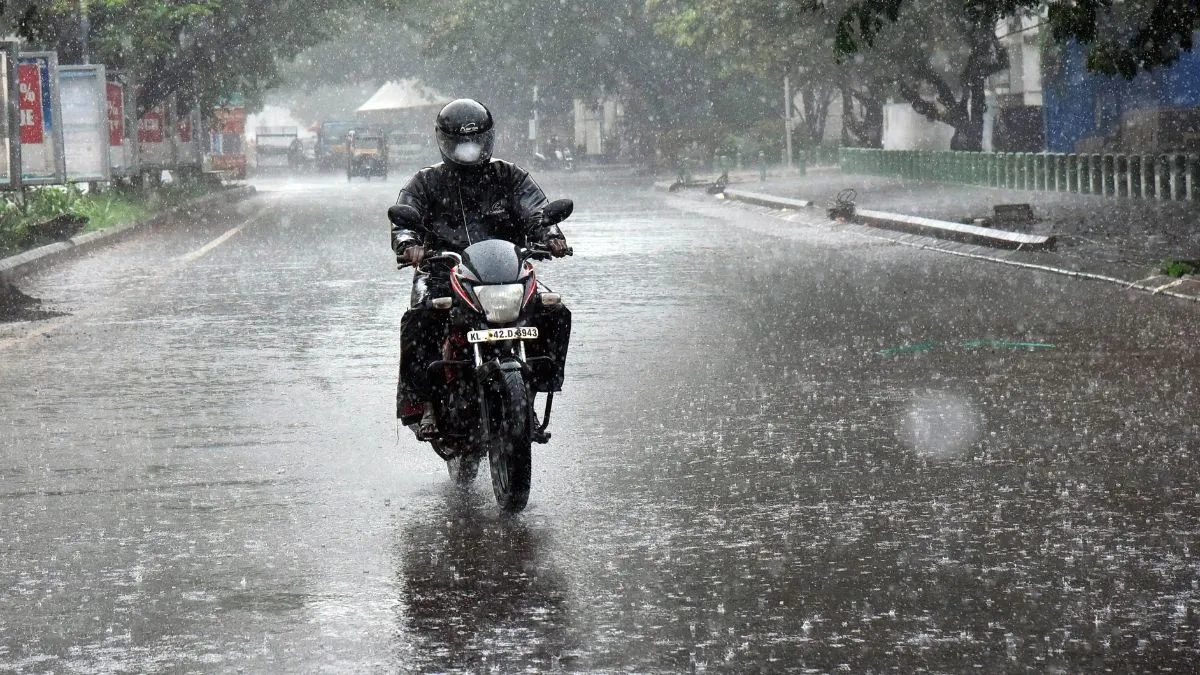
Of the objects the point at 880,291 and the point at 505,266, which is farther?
the point at 880,291

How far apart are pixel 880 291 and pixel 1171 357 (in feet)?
17.9

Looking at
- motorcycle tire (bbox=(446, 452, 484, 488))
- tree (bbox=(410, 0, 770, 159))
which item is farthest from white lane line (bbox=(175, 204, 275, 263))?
tree (bbox=(410, 0, 770, 159))

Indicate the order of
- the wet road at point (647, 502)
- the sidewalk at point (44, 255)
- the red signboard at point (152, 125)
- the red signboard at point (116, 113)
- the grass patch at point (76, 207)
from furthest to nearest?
the red signboard at point (152, 125)
the red signboard at point (116, 113)
the grass patch at point (76, 207)
the sidewalk at point (44, 255)
the wet road at point (647, 502)

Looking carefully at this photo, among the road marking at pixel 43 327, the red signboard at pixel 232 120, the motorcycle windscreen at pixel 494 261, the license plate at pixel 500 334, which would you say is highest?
the red signboard at pixel 232 120

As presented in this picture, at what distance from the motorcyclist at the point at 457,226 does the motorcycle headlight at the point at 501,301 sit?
10.8 inches

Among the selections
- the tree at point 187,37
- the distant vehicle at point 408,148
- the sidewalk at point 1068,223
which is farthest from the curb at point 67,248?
the distant vehicle at point 408,148

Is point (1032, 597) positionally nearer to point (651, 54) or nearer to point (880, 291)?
point (880, 291)

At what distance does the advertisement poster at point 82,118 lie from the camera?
30.6 m

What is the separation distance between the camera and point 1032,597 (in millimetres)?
5844

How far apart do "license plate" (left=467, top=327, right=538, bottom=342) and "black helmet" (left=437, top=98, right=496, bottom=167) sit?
0.86m

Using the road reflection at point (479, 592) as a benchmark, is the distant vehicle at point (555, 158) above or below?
above

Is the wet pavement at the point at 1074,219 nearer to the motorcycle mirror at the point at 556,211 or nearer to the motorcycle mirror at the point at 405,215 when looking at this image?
the motorcycle mirror at the point at 556,211

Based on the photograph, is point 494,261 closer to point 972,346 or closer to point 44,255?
point 972,346

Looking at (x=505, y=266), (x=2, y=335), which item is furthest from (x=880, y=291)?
(x=505, y=266)
